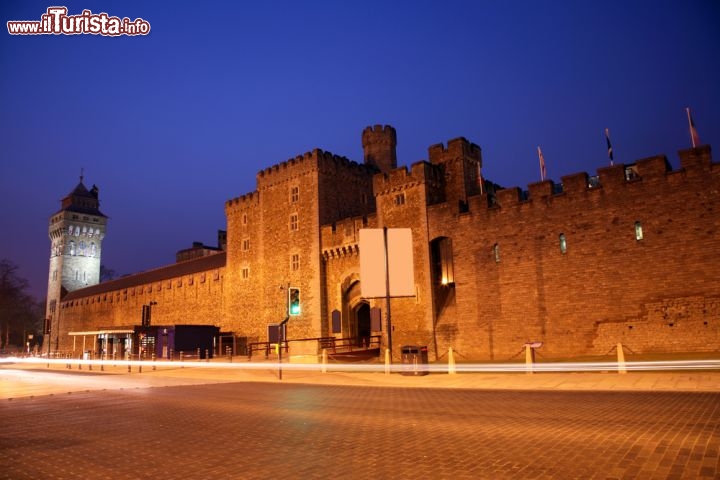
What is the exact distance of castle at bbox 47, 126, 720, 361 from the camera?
19172mm

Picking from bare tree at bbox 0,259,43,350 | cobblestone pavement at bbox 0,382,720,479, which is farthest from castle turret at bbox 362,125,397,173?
bare tree at bbox 0,259,43,350

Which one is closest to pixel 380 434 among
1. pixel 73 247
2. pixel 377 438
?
pixel 377 438

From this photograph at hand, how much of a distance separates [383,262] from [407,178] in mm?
13229

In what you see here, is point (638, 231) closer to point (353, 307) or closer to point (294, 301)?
point (294, 301)

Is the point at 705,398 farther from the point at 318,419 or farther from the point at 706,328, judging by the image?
the point at 706,328

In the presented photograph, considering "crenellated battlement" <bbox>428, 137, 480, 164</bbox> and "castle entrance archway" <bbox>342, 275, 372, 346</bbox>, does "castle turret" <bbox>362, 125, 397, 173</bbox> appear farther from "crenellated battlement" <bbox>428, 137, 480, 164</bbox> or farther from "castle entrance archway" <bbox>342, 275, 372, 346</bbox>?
"castle entrance archway" <bbox>342, 275, 372, 346</bbox>

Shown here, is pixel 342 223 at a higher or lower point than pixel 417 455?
higher

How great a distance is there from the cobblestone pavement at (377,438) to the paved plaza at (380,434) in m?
0.02

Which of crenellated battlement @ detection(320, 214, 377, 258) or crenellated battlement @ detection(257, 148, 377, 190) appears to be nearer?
crenellated battlement @ detection(320, 214, 377, 258)

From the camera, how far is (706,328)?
18078 millimetres

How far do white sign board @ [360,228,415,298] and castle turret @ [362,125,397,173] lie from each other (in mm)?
23486

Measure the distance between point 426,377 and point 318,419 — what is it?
29.2 feet

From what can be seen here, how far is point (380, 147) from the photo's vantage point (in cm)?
3944

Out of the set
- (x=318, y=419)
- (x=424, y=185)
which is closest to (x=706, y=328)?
(x=424, y=185)
